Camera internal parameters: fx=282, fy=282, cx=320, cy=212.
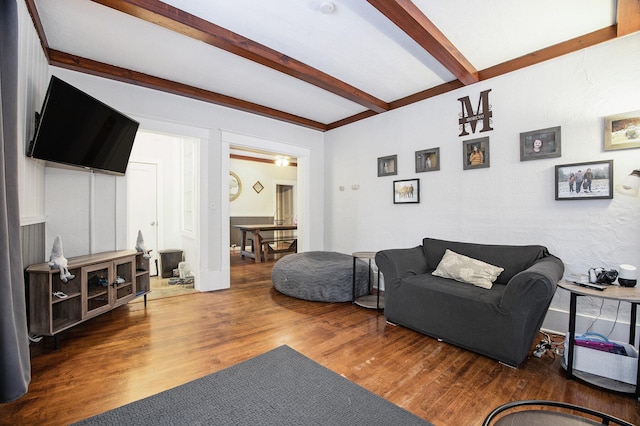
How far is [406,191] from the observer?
3.93m

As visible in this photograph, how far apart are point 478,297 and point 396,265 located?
781mm

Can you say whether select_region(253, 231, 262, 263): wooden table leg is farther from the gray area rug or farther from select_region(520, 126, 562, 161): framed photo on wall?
select_region(520, 126, 562, 161): framed photo on wall

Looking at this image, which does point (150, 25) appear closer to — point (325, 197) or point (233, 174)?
point (325, 197)

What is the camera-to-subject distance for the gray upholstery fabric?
11.6 feet

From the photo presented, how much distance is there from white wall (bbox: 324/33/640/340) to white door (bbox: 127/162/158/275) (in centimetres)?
379

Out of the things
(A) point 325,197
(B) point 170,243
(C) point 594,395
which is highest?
(A) point 325,197

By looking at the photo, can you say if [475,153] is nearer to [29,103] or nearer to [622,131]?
[622,131]

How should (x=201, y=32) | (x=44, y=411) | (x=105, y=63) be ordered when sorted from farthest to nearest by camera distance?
1. (x=105, y=63)
2. (x=201, y=32)
3. (x=44, y=411)

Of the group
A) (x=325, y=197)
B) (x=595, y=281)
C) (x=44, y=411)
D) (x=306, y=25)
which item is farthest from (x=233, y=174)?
(x=595, y=281)

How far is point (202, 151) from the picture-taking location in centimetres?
392

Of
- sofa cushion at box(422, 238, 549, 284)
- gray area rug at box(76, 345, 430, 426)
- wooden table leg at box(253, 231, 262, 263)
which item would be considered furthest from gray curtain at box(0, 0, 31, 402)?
wooden table leg at box(253, 231, 262, 263)

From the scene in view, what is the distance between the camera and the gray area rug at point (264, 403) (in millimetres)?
1508

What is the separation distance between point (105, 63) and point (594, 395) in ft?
16.7

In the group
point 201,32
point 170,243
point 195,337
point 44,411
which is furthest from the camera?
point 170,243
